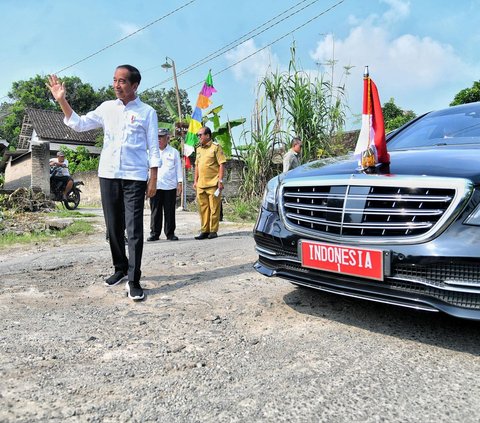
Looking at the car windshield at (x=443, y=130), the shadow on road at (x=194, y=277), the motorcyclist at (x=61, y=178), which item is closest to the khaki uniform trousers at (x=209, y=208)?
the shadow on road at (x=194, y=277)

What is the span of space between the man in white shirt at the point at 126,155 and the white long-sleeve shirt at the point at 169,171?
3.02 metres

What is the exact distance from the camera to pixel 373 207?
235 centimetres

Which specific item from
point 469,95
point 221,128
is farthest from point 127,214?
point 469,95

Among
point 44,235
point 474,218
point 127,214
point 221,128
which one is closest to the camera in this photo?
point 474,218

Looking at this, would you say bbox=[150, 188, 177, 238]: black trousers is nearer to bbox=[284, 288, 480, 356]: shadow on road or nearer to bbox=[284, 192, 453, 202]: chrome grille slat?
bbox=[284, 288, 480, 356]: shadow on road

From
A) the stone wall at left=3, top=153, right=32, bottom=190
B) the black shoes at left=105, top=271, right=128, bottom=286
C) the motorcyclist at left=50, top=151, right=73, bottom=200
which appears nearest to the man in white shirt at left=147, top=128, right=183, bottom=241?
the black shoes at left=105, top=271, right=128, bottom=286

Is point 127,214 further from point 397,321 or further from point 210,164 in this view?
point 210,164

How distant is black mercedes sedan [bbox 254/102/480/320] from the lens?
2.07 m

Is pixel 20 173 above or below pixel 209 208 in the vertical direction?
above

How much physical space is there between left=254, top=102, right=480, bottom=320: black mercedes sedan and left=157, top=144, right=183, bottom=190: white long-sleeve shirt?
3.80 meters

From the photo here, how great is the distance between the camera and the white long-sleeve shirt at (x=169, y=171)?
6.56 meters

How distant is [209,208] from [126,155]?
3.28 meters

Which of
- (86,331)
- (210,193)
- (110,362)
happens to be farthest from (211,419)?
(210,193)

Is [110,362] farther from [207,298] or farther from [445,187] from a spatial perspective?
[445,187]
